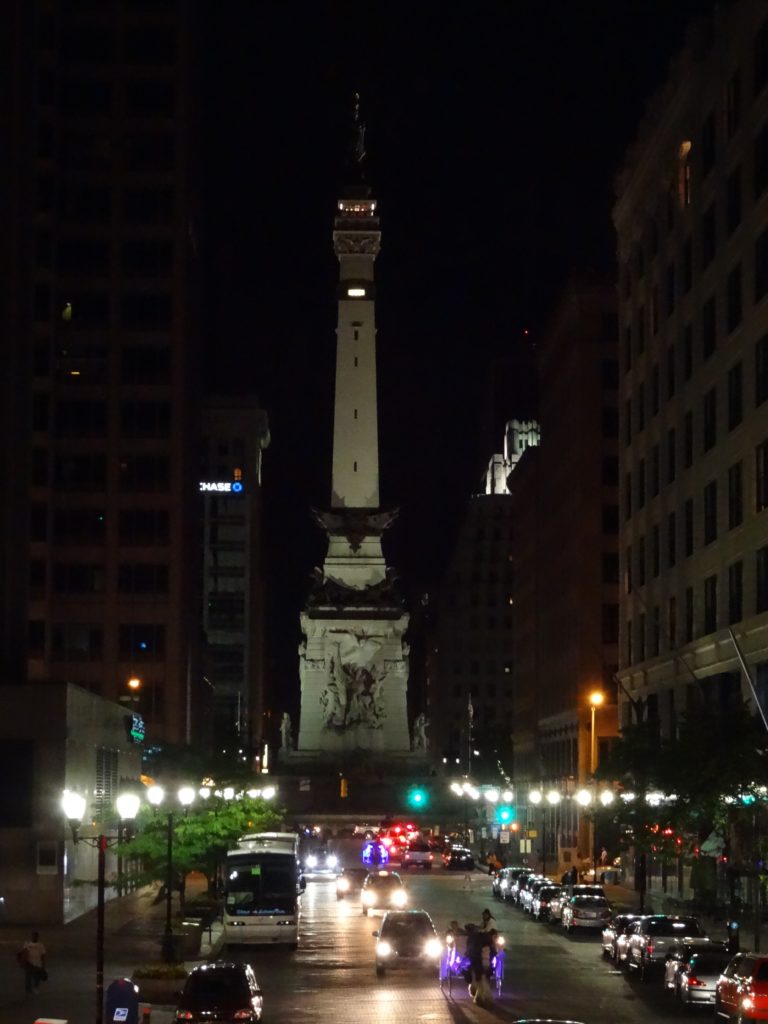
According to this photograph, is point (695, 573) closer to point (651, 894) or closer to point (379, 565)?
point (651, 894)

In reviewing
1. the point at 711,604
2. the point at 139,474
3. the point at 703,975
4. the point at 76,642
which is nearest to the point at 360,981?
the point at 703,975

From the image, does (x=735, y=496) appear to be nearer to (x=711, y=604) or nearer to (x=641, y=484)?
(x=711, y=604)

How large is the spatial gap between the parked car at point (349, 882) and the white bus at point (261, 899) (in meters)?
19.8

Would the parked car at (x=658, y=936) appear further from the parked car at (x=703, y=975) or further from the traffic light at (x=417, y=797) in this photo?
the traffic light at (x=417, y=797)

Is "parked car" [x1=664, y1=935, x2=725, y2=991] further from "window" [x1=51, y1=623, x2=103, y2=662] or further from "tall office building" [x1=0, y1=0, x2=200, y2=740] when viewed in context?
"window" [x1=51, y1=623, x2=103, y2=662]

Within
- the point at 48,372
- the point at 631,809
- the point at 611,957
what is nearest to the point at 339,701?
the point at 48,372

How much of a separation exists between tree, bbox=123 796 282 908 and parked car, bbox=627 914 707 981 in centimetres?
1591

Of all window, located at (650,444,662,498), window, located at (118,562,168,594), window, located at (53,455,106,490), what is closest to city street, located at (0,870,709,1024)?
window, located at (650,444,662,498)

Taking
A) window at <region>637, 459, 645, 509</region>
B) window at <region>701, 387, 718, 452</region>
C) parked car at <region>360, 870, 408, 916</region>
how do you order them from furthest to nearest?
window at <region>637, 459, 645, 509</region>, window at <region>701, 387, 718, 452</region>, parked car at <region>360, 870, 408, 916</region>

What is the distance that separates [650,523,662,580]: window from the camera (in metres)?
74.7

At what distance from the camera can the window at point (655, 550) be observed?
74688 mm

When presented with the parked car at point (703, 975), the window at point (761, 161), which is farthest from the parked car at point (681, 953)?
the window at point (761, 161)

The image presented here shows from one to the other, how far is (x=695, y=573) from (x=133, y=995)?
40.8 m

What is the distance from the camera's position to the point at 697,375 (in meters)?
66.3
